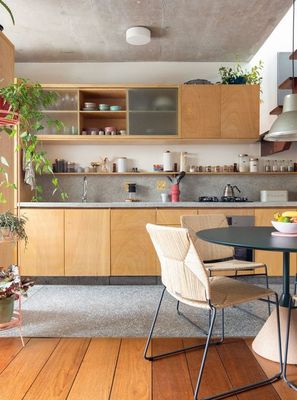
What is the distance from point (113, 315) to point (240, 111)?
2702mm

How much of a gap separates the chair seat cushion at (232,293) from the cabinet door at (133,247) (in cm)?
165

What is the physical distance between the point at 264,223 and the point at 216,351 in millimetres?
1956

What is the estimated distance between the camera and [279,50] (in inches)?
151

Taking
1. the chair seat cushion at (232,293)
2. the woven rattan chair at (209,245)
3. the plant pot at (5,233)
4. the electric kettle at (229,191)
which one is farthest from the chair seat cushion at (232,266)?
the electric kettle at (229,191)

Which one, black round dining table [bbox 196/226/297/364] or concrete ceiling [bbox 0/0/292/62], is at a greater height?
concrete ceiling [bbox 0/0/292/62]

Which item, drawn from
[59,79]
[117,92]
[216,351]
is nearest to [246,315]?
[216,351]

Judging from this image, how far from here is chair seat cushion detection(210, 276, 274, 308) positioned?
5.60 feet

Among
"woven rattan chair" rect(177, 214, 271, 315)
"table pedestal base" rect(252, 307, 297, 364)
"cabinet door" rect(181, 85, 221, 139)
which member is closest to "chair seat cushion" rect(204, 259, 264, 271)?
"woven rattan chair" rect(177, 214, 271, 315)

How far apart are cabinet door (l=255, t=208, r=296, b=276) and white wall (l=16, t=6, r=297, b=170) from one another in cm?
94

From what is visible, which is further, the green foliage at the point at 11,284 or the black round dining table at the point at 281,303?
the green foliage at the point at 11,284

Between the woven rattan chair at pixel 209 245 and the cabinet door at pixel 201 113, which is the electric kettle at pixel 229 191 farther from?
the woven rattan chair at pixel 209 245

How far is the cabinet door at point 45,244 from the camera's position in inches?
147

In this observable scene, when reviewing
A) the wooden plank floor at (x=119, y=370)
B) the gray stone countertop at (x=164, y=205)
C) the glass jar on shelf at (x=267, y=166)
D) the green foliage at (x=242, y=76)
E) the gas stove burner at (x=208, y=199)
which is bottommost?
the wooden plank floor at (x=119, y=370)

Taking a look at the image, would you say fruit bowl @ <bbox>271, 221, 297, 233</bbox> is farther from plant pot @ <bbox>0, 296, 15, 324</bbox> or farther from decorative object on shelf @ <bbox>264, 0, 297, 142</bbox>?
plant pot @ <bbox>0, 296, 15, 324</bbox>
